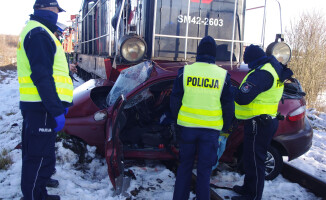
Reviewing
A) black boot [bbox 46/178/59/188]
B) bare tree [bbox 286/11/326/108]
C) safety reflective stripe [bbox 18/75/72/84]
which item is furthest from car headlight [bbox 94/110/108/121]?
bare tree [bbox 286/11/326/108]

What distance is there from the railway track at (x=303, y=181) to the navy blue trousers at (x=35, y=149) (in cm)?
197

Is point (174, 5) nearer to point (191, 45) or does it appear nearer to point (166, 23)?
point (166, 23)

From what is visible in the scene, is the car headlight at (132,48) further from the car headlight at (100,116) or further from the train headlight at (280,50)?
the train headlight at (280,50)

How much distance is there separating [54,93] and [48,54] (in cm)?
37

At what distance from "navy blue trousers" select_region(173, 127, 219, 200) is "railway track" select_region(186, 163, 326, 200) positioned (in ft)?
1.93

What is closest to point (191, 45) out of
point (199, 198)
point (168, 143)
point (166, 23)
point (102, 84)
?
point (166, 23)

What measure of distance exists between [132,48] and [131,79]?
3.29ft

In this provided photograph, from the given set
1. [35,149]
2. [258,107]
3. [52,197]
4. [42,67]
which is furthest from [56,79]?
[258,107]

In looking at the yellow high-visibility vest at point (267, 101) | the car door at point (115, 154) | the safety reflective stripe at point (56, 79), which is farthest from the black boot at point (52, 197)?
the yellow high-visibility vest at point (267, 101)

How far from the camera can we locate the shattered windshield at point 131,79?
402 cm

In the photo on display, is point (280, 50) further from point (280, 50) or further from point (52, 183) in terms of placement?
point (52, 183)

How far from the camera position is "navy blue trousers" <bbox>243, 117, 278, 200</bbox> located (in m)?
3.19

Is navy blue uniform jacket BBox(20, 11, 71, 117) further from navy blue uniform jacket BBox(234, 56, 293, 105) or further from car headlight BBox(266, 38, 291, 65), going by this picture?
car headlight BBox(266, 38, 291, 65)

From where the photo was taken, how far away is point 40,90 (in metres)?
2.46
